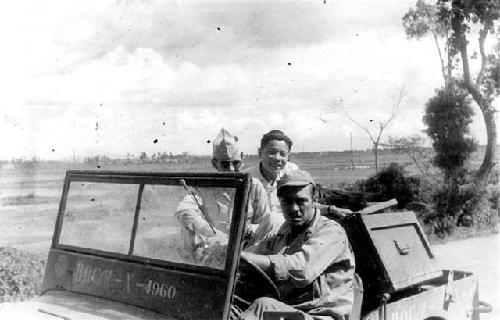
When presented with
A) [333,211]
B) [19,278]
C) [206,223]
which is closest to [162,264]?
[206,223]

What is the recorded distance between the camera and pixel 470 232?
1286cm

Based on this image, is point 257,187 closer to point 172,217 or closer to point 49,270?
point 172,217

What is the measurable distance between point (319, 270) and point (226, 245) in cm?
55

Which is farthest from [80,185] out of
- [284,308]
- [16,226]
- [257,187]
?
[16,226]

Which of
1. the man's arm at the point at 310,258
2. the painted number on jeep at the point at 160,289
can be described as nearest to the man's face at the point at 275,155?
the man's arm at the point at 310,258

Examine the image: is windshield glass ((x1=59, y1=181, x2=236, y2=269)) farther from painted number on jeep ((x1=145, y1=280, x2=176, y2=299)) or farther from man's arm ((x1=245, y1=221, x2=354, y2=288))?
man's arm ((x1=245, y1=221, x2=354, y2=288))

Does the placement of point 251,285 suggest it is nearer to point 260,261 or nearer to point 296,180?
point 260,261

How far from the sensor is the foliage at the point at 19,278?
7305 mm

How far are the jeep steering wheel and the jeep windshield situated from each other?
0.59 feet

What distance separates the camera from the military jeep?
2615mm

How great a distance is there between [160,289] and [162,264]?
0.41 ft

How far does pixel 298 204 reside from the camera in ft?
9.87

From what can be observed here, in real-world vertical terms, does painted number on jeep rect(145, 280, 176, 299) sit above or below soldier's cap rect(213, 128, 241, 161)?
below

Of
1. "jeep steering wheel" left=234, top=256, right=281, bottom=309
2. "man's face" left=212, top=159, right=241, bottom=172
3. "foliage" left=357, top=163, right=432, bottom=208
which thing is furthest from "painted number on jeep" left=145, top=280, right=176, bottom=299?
"foliage" left=357, top=163, right=432, bottom=208
